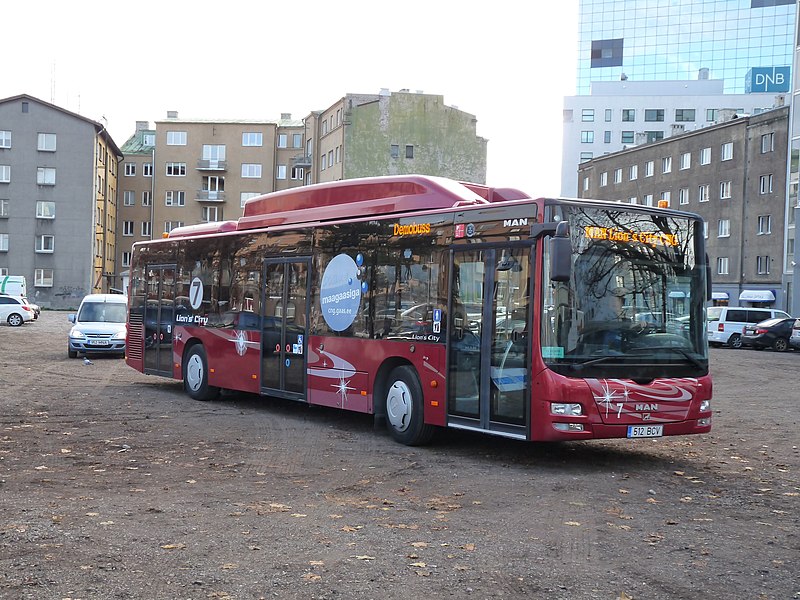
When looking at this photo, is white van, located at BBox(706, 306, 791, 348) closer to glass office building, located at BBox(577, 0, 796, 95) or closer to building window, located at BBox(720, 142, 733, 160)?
building window, located at BBox(720, 142, 733, 160)

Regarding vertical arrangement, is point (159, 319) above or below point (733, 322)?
below

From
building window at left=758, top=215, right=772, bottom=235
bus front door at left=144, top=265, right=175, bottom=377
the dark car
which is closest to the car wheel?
the dark car

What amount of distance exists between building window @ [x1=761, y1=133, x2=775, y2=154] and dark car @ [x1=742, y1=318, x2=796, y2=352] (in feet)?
73.0

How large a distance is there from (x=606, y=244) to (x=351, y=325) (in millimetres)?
3885

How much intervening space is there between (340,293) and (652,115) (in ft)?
347

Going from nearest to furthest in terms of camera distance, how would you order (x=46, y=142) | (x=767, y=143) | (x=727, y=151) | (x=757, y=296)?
(x=757, y=296) → (x=767, y=143) → (x=727, y=151) → (x=46, y=142)

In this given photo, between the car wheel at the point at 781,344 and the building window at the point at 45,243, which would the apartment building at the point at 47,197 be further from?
the car wheel at the point at 781,344

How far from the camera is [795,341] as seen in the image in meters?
41.5

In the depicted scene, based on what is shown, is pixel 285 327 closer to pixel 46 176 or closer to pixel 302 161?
pixel 46 176

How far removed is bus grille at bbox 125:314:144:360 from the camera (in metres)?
19.2

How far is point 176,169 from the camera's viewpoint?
314 feet

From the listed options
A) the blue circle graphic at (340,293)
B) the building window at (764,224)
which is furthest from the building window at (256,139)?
the blue circle graphic at (340,293)

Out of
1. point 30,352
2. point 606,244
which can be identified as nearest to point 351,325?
point 606,244

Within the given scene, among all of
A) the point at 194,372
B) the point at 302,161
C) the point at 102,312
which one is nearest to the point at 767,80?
the point at 302,161
